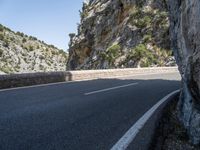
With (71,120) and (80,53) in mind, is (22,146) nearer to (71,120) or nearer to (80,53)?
(71,120)

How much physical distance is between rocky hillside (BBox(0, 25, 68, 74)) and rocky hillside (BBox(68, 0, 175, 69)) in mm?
31299

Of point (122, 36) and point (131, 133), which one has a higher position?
point (122, 36)

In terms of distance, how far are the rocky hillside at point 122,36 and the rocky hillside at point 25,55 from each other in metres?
31.3

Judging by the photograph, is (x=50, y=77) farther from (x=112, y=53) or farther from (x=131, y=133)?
(x=112, y=53)

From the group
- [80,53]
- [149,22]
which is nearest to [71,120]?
[149,22]

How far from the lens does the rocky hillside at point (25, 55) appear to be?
3885 inches

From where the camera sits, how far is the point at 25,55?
11250cm

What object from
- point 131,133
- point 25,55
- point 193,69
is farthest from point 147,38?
point 25,55

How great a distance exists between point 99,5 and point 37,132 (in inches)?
2528

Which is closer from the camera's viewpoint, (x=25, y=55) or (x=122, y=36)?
(x=122, y=36)

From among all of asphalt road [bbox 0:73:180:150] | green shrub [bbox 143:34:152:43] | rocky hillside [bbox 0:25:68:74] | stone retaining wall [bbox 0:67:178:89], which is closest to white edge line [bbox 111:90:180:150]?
asphalt road [bbox 0:73:180:150]

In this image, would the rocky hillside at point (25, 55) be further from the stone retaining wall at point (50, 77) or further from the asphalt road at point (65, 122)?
the asphalt road at point (65, 122)

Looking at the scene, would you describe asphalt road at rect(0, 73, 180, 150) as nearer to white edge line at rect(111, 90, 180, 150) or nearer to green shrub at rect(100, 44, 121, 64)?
white edge line at rect(111, 90, 180, 150)

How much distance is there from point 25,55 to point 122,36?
63602 millimetres
